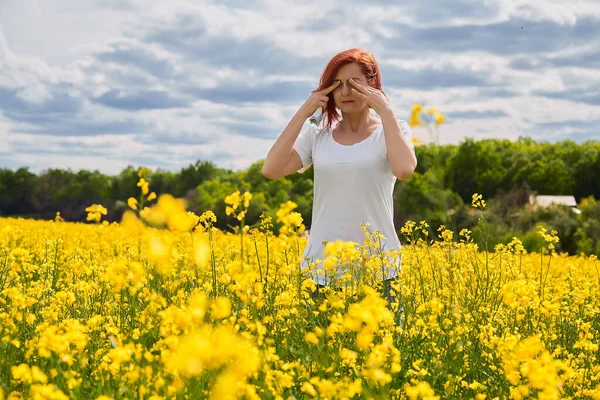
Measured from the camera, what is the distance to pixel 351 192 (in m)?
→ 4.18

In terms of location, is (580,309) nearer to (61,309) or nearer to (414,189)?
(61,309)

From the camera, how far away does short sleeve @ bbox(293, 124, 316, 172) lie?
14.7 ft

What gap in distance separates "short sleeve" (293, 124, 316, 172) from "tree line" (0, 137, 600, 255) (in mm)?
18753

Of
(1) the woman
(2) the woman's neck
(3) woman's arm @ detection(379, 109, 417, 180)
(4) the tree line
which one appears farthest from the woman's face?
(4) the tree line

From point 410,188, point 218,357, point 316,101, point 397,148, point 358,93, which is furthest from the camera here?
point 410,188

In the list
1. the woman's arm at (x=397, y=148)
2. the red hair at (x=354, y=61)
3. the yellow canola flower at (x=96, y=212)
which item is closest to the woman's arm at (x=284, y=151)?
the red hair at (x=354, y=61)

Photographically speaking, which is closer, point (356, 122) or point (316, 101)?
point (316, 101)

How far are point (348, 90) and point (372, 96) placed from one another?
164mm

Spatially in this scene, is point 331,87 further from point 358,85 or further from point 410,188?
point 410,188

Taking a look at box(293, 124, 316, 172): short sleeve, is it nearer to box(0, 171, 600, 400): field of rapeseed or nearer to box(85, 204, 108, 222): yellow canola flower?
box(0, 171, 600, 400): field of rapeseed

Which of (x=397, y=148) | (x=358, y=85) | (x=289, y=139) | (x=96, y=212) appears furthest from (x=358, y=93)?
(x=96, y=212)

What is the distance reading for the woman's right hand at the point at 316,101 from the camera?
4.24 meters

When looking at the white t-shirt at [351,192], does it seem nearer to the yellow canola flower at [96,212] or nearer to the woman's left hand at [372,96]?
the woman's left hand at [372,96]

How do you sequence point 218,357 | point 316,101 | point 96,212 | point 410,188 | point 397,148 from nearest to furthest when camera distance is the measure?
point 218,357, point 397,148, point 316,101, point 96,212, point 410,188
